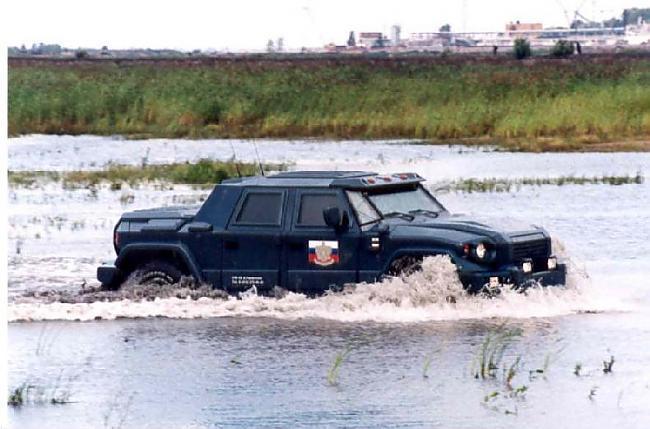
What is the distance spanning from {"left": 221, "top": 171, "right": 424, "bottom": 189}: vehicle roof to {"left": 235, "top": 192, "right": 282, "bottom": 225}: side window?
0.16 meters

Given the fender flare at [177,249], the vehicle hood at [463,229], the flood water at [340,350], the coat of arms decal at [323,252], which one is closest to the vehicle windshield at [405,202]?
the vehicle hood at [463,229]

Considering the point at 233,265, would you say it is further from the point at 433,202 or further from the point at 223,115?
the point at 223,115

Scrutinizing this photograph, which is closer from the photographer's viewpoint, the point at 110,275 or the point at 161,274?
the point at 161,274

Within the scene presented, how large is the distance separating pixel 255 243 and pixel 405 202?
165 cm

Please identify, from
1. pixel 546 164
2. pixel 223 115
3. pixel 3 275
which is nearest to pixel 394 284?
pixel 3 275

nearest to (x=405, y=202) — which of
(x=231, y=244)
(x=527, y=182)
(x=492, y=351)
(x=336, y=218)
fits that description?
(x=336, y=218)

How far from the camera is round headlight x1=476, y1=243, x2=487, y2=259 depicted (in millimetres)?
17453

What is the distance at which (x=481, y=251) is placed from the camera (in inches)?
688

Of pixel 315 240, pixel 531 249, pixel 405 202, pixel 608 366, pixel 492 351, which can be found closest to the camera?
pixel 608 366

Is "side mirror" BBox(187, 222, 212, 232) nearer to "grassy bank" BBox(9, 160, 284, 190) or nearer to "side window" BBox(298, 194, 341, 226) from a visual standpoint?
"side window" BBox(298, 194, 341, 226)

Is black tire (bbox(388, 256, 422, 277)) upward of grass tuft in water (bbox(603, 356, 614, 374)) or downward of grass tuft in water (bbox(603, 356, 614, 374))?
upward

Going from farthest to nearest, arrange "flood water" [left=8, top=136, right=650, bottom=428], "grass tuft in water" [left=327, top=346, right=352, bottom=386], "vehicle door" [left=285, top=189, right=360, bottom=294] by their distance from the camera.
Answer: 1. "vehicle door" [left=285, top=189, right=360, bottom=294]
2. "grass tuft in water" [left=327, top=346, right=352, bottom=386]
3. "flood water" [left=8, top=136, right=650, bottom=428]

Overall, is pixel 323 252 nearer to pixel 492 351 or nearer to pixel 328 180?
pixel 328 180

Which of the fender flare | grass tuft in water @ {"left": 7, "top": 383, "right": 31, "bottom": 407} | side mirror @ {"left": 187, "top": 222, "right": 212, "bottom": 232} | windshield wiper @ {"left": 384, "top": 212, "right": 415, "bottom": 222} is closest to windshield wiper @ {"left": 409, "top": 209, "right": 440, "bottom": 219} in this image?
windshield wiper @ {"left": 384, "top": 212, "right": 415, "bottom": 222}
